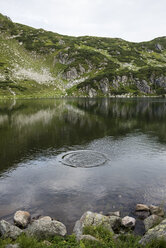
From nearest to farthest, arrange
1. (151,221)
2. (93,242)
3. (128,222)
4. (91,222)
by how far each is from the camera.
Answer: (93,242) < (91,222) < (128,222) < (151,221)

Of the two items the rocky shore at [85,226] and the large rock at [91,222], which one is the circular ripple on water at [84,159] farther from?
the large rock at [91,222]

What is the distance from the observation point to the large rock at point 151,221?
19.0 meters

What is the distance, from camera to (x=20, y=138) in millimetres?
53125

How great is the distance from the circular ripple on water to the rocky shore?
15.4 metres

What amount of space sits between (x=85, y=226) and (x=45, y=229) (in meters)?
3.38

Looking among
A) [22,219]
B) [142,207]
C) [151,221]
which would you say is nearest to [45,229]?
[22,219]

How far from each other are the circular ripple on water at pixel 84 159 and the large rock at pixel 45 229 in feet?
57.1

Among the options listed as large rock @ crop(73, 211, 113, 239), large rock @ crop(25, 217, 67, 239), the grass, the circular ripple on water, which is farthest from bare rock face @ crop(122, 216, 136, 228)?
the circular ripple on water

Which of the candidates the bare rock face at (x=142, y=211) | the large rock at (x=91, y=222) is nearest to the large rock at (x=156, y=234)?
the large rock at (x=91, y=222)

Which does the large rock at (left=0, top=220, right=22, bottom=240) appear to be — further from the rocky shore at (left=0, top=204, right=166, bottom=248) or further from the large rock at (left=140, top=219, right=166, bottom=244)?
the large rock at (left=140, top=219, right=166, bottom=244)

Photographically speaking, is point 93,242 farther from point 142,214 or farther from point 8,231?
point 142,214

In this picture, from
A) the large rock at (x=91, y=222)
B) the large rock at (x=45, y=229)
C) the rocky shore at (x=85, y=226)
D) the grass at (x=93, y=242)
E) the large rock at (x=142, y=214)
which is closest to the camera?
the grass at (x=93, y=242)

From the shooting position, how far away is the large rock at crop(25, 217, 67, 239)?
16875 mm

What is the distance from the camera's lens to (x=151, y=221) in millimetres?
19312
